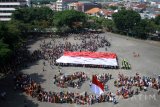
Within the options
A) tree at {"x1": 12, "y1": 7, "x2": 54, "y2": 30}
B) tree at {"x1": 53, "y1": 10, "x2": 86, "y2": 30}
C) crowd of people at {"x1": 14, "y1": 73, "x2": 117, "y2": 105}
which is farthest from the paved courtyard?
tree at {"x1": 53, "y1": 10, "x2": 86, "y2": 30}

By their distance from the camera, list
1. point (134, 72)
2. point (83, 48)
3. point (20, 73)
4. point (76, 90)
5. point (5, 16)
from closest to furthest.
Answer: point (76, 90), point (20, 73), point (134, 72), point (83, 48), point (5, 16)

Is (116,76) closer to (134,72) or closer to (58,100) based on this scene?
(134,72)

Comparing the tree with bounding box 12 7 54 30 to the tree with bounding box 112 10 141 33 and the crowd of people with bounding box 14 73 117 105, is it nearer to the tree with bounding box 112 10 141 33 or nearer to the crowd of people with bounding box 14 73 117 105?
the tree with bounding box 112 10 141 33

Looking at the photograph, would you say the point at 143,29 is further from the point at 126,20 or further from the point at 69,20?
the point at 69,20

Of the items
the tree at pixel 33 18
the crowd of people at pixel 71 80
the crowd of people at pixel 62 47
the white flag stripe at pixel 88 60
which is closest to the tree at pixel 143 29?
the crowd of people at pixel 62 47

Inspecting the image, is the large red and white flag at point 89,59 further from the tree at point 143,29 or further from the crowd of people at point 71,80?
the tree at point 143,29

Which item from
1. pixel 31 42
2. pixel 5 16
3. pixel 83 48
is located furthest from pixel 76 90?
pixel 5 16

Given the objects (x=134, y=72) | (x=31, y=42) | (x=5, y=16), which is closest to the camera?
(x=134, y=72)

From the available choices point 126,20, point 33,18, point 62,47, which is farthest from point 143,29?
point 62,47
